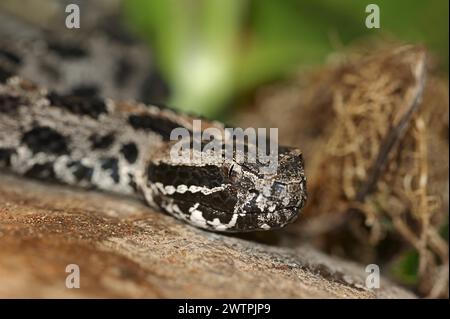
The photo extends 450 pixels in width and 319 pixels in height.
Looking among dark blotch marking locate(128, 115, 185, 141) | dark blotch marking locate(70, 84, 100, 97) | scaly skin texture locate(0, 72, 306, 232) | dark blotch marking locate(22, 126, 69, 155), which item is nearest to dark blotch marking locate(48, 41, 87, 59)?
dark blotch marking locate(70, 84, 100, 97)

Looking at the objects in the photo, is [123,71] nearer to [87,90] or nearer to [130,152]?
[87,90]

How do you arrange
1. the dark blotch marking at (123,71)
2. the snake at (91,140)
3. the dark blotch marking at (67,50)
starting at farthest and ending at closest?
the dark blotch marking at (123,71)
the dark blotch marking at (67,50)
the snake at (91,140)

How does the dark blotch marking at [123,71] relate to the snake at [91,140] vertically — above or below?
above

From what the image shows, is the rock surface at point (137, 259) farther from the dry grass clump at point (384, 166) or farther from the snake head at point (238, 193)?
the dry grass clump at point (384, 166)

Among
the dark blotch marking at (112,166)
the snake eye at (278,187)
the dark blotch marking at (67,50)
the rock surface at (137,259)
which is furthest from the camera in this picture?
the dark blotch marking at (67,50)

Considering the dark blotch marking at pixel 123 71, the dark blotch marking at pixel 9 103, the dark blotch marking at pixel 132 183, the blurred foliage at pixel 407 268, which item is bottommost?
the blurred foliage at pixel 407 268

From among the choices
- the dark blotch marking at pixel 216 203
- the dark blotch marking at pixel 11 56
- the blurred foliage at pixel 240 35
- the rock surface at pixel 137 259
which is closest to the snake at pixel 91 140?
the dark blotch marking at pixel 216 203

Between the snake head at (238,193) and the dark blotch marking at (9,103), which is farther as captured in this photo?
the dark blotch marking at (9,103)
